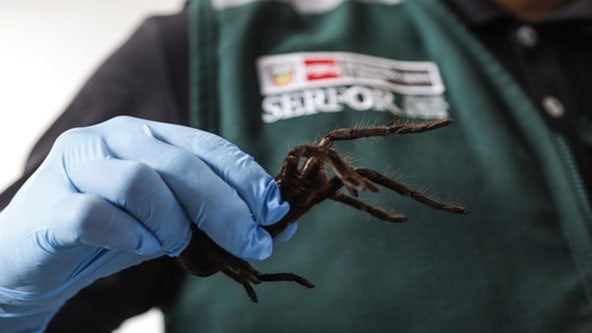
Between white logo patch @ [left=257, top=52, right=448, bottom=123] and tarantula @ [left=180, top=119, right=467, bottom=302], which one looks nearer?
tarantula @ [left=180, top=119, right=467, bottom=302]

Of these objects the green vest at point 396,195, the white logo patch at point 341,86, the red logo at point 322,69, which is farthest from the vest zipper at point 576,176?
the red logo at point 322,69

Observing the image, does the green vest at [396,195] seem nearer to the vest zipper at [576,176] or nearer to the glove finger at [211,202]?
the vest zipper at [576,176]

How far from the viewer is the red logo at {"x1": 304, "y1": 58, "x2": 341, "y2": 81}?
69 cm

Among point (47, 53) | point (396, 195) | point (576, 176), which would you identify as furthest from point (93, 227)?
point (47, 53)

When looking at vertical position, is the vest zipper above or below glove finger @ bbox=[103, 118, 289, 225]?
below

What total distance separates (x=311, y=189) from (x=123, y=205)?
109 millimetres

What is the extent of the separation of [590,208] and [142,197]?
468 millimetres

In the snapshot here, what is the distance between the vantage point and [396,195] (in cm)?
65

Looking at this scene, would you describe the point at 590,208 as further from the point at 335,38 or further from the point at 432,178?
the point at 335,38

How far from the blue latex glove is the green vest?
159 millimetres

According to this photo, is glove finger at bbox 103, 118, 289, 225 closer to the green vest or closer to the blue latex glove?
the blue latex glove

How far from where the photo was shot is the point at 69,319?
58 cm

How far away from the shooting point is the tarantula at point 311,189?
405 millimetres

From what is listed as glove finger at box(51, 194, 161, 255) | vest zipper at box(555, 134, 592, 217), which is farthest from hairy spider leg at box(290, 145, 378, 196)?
vest zipper at box(555, 134, 592, 217)
